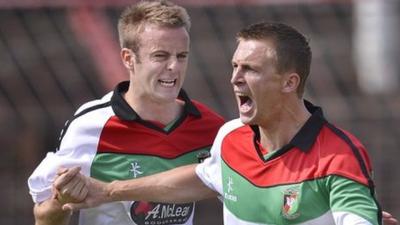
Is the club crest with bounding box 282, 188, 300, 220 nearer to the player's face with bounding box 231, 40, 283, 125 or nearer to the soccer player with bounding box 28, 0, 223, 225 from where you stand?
the player's face with bounding box 231, 40, 283, 125

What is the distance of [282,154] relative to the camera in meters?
5.23

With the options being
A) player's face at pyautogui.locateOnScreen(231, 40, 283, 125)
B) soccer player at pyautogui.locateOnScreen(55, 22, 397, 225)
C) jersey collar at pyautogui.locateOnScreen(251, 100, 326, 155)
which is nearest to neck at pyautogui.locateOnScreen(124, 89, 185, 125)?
soccer player at pyautogui.locateOnScreen(55, 22, 397, 225)

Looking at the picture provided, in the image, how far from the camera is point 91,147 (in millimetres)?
5930

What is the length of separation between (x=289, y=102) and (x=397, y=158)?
5.09m

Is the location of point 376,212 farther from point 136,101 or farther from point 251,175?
point 136,101

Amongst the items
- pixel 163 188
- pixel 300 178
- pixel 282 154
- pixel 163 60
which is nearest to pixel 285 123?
pixel 282 154

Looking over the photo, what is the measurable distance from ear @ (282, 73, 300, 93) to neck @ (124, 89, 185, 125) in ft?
2.84

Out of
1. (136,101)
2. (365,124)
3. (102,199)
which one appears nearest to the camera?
(102,199)

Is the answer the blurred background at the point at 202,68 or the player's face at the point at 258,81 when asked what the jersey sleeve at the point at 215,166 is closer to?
the player's face at the point at 258,81

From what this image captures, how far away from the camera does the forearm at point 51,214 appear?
5.75m

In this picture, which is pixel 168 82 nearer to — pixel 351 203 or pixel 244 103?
pixel 244 103

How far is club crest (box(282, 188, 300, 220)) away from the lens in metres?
5.10

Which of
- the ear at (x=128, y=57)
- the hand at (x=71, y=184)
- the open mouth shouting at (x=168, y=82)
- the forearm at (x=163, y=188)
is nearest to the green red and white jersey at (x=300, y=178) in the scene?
the forearm at (x=163, y=188)

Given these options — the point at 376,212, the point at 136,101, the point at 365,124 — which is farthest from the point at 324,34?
the point at 376,212
